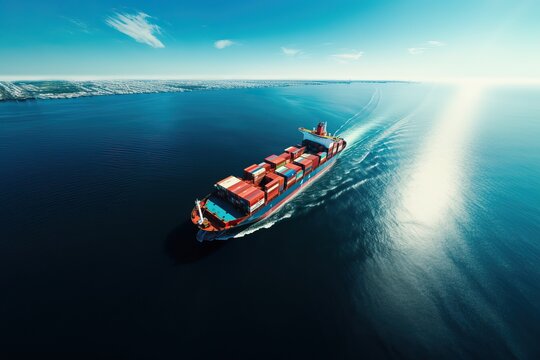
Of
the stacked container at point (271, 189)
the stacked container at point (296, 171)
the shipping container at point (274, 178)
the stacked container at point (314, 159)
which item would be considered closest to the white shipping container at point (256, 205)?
the stacked container at point (271, 189)

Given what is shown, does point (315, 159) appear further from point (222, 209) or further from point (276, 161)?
point (222, 209)

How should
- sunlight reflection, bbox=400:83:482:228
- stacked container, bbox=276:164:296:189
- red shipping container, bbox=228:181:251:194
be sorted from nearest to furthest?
red shipping container, bbox=228:181:251:194
sunlight reflection, bbox=400:83:482:228
stacked container, bbox=276:164:296:189

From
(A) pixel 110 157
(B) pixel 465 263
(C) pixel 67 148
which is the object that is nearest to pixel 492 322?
(B) pixel 465 263

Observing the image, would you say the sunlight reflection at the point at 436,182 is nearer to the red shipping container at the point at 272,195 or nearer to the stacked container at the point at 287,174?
the stacked container at the point at 287,174

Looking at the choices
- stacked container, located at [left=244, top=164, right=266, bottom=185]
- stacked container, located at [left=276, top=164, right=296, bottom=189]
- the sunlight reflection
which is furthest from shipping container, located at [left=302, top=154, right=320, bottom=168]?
the sunlight reflection

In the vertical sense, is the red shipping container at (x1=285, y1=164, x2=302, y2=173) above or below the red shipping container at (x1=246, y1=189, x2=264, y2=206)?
above

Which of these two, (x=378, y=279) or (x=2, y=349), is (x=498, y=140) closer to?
(x=378, y=279)

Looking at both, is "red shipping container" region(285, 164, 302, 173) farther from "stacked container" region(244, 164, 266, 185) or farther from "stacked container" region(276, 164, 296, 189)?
"stacked container" region(244, 164, 266, 185)
